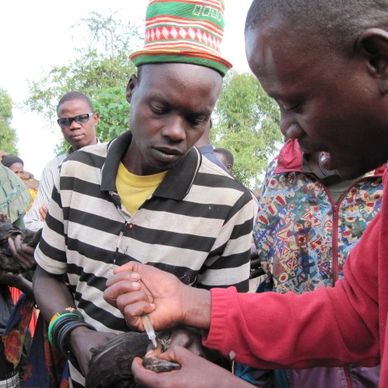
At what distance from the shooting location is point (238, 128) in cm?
3053

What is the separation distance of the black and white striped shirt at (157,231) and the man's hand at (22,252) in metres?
0.43

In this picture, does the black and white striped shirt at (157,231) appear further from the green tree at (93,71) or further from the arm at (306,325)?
the green tree at (93,71)

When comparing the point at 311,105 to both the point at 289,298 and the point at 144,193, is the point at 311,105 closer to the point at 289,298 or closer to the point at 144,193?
the point at 289,298

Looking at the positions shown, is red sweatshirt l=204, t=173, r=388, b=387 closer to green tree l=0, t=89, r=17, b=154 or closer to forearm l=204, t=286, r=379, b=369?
forearm l=204, t=286, r=379, b=369

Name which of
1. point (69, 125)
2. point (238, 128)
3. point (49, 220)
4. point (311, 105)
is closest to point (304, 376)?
point (49, 220)

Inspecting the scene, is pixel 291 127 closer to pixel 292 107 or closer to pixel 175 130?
pixel 292 107

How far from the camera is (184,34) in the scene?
221 cm

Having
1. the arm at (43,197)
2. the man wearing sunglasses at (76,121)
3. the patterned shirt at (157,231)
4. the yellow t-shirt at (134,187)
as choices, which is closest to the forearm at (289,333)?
the patterned shirt at (157,231)

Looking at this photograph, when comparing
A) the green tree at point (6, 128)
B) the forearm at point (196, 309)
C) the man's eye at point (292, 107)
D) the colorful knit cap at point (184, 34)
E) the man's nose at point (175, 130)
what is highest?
the green tree at point (6, 128)

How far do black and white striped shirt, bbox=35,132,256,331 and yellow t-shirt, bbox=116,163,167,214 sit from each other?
0.14 feet

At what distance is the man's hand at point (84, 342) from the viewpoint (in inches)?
77.9

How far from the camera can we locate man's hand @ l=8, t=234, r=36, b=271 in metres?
2.73

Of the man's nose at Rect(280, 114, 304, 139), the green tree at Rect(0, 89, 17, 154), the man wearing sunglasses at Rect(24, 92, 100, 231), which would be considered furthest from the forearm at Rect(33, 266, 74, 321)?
the green tree at Rect(0, 89, 17, 154)

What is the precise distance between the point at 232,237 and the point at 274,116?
29.8 m
